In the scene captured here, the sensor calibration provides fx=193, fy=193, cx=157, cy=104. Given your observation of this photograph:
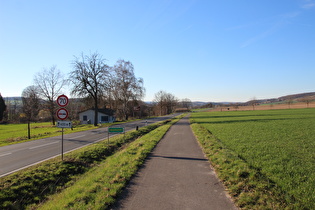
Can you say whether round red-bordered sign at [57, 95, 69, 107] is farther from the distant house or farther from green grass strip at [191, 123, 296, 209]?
the distant house

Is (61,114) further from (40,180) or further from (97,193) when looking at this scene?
(97,193)

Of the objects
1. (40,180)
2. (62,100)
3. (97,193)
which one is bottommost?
(40,180)

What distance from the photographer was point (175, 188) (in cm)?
487

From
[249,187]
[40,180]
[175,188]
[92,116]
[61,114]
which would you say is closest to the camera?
[249,187]

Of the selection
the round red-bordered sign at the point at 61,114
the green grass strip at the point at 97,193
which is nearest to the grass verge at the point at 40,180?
the green grass strip at the point at 97,193

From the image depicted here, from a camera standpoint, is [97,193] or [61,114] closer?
[97,193]

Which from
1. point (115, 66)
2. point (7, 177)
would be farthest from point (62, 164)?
point (115, 66)

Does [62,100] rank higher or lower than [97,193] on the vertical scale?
higher

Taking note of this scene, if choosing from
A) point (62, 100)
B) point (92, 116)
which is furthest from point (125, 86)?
point (62, 100)

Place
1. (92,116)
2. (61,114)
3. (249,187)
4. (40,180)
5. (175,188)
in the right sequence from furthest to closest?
(92,116), (61,114), (40,180), (175,188), (249,187)

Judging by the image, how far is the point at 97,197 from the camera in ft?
14.7

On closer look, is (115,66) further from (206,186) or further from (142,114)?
(206,186)

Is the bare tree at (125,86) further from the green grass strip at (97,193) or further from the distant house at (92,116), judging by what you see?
the green grass strip at (97,193)

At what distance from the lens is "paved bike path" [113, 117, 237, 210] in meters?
4.01
